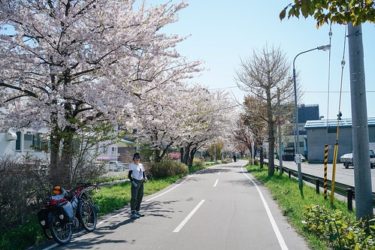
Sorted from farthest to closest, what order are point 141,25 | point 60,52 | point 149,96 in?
point 149,96
point 141,25
point 60,52

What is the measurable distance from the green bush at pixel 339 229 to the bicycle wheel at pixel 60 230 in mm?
5377

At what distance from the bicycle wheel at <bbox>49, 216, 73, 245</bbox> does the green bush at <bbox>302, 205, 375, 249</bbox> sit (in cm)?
538

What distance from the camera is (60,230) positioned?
8.36m

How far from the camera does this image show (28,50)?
12.4 meters

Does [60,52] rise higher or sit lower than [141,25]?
lower

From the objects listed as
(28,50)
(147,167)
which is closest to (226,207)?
(28,50)

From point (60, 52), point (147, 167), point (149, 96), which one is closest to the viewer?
point (60, 52)

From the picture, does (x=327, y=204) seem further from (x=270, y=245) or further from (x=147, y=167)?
(x=147, y=167)

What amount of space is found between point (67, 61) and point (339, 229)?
29.4 ft

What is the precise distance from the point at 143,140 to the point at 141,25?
17.5 m

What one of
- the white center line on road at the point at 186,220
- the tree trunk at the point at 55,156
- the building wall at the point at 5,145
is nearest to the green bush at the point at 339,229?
the white center line on road at the point at 186,220

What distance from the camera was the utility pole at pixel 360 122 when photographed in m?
7.73

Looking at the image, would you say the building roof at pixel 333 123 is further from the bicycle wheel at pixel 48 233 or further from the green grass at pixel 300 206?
the bicycle wheel at pixel 48 233

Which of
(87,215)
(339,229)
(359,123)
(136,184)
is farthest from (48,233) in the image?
(359,123)
